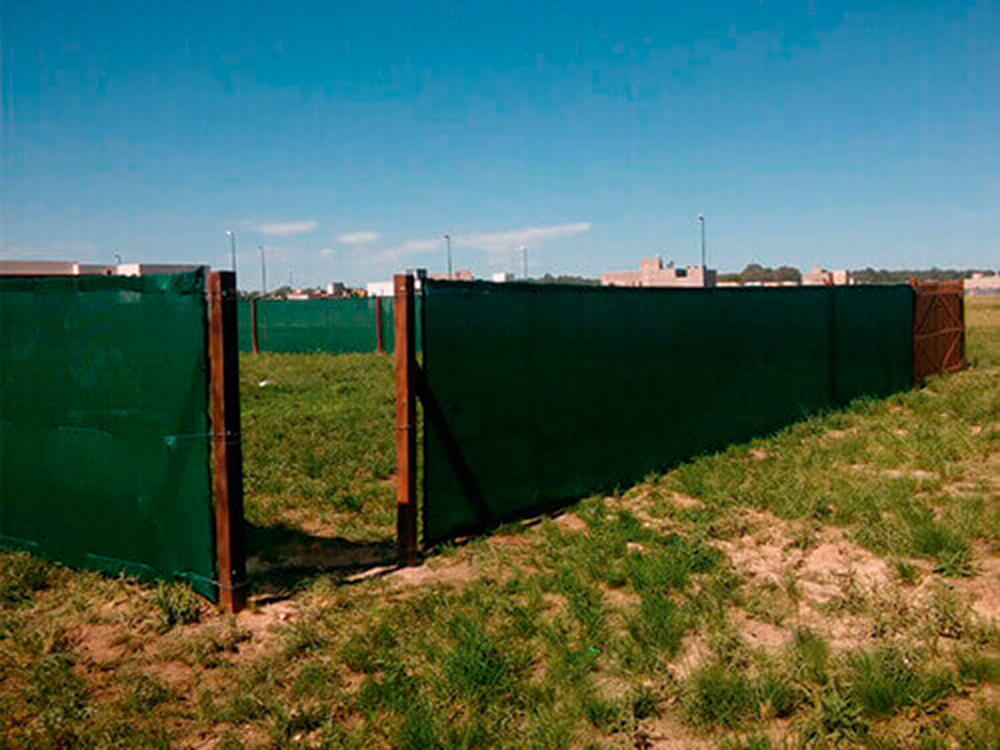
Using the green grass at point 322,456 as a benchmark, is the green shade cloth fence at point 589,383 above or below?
above

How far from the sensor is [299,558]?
592 centimetres

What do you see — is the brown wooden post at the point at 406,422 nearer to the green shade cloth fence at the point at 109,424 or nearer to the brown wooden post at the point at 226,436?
the brown wooden post at the point at 226,436

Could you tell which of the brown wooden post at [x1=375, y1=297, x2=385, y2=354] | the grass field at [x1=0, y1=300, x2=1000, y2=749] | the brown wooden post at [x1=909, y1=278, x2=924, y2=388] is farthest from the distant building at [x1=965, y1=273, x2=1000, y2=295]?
the grass field at [x1=0, y1=300, x2=1000, y2=749]

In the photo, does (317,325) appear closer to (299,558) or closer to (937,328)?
(937,328)

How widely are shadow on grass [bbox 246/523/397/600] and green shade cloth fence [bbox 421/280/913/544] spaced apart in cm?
50

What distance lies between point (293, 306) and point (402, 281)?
80.2ft

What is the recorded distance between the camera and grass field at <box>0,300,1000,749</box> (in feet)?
11.5

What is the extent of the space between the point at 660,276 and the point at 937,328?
107 feet

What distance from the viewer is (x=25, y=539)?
232 inches

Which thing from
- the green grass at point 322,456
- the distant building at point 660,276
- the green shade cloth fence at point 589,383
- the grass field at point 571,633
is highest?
the distant building at point 660,276

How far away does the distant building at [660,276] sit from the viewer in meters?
43.6

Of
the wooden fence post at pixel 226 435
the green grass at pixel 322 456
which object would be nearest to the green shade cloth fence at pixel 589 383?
the green grass at pixel 322 456

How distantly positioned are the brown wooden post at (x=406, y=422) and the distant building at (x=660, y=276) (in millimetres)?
34063

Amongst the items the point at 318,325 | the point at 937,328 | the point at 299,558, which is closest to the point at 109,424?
the point at 299,558
